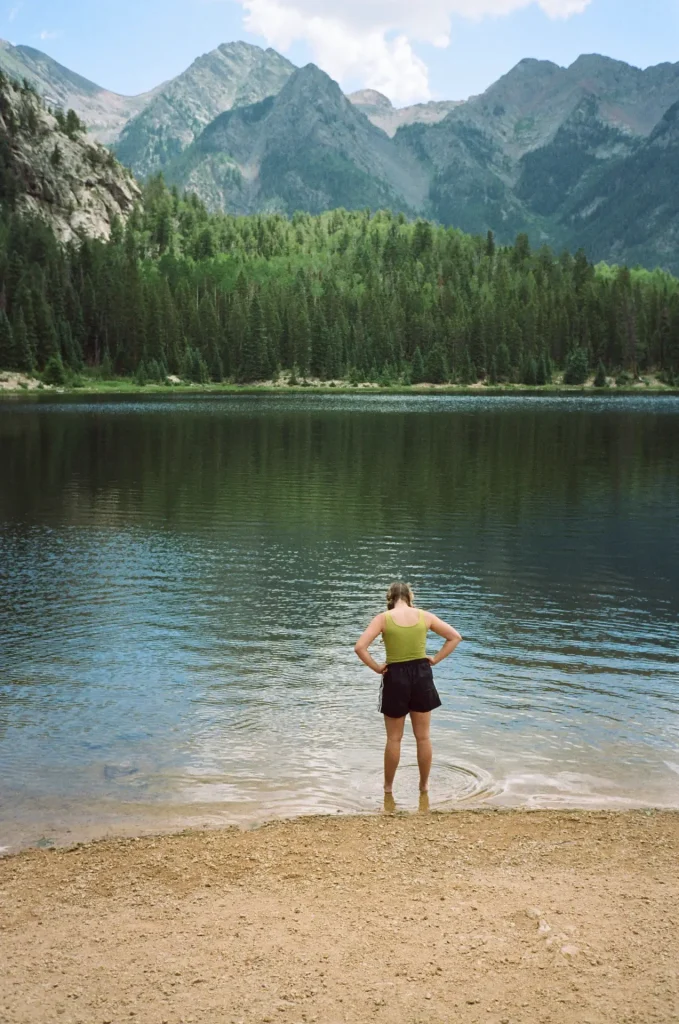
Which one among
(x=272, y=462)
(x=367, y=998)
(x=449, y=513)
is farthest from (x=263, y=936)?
(x=272, y=462)

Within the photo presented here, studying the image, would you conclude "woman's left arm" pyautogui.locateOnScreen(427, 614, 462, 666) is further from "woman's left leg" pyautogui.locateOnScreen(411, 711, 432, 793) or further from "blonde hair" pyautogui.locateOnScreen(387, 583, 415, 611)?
"woman's left leg" pyautogui.locateOnScreen(411, 711, 432, 793)

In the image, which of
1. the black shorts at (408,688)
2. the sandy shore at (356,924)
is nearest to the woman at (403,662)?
the black shorts at (408,688)

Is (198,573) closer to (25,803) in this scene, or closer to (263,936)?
(25,803)

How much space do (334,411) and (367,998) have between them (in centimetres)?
13447

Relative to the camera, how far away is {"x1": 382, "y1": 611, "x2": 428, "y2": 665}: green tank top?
13.9 metres

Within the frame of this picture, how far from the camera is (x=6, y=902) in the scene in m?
10.7

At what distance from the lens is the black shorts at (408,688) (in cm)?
1418

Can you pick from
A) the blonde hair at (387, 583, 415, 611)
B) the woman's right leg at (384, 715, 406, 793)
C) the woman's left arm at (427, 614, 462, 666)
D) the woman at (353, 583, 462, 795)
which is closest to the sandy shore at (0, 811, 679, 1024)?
the woman's right leg at (384, 715, 406, 793)

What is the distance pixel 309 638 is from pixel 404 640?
10830 mm

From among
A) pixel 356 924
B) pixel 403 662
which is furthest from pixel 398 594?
pixel 356 924

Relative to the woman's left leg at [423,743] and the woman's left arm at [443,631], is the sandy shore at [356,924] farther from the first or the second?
the woman's left arm at [443,631]

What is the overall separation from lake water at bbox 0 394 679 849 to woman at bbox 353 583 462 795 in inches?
46.4

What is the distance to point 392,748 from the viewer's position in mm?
14477

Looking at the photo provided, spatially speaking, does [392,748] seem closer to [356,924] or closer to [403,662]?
[403,662]
